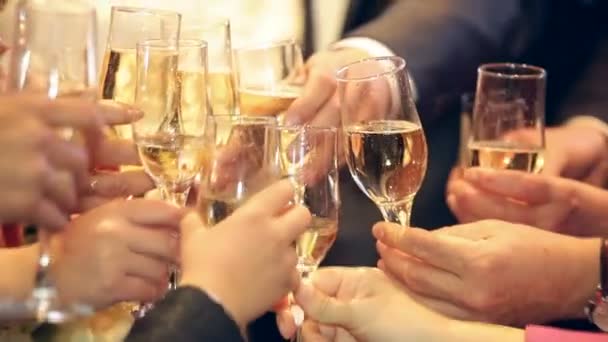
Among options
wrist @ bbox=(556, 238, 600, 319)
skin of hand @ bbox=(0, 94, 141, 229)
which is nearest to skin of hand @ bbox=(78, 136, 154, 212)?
skin of hand @ bbox=(0, 94, 141, 229)

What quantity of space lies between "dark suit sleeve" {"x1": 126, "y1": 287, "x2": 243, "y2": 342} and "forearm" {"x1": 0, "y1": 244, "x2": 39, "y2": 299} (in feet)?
0.35

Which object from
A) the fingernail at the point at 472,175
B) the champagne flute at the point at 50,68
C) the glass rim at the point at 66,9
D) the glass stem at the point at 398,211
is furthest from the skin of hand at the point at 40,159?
the fingernail at the point at 472,175

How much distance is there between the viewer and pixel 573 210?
1271 millimetres

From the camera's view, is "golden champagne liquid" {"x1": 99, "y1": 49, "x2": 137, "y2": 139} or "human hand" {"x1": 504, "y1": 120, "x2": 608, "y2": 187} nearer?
"golden champagne liquid" {"x1": 99, "y1": 49, "x2": 137, "y2": 139}

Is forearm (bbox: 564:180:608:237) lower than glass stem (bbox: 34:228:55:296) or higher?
lower

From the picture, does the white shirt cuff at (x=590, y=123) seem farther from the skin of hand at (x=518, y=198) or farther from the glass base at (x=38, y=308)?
the glass base at (x=38, y=308)

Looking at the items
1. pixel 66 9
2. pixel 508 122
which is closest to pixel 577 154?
pixel 508 122

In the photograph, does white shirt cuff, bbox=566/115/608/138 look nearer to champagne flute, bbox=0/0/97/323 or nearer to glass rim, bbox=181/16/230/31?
glass rim, bbox=181/16/230/31

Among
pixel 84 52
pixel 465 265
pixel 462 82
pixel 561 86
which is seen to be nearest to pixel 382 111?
pixel 465 265

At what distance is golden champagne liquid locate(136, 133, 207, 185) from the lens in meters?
0.91

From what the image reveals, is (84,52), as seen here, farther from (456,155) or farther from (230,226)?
(456,155)

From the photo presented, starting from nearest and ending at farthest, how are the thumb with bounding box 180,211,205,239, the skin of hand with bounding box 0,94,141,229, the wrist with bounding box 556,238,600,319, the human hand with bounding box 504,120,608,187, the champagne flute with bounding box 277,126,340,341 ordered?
the skin of hand with bounding box 0,94,141,229 → the thumb with bounding box 180,211,205,239 → the champagne flute with bounding box 277,126,340,341 → the wrist with bounding box 556,238,600,319 → the human hand with bounding box 504,120,608,187

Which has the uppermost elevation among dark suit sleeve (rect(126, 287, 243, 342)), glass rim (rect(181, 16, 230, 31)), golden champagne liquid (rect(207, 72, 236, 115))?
glass rim (rect(181, 16, 230, 31))

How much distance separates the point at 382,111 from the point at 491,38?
909 mm
